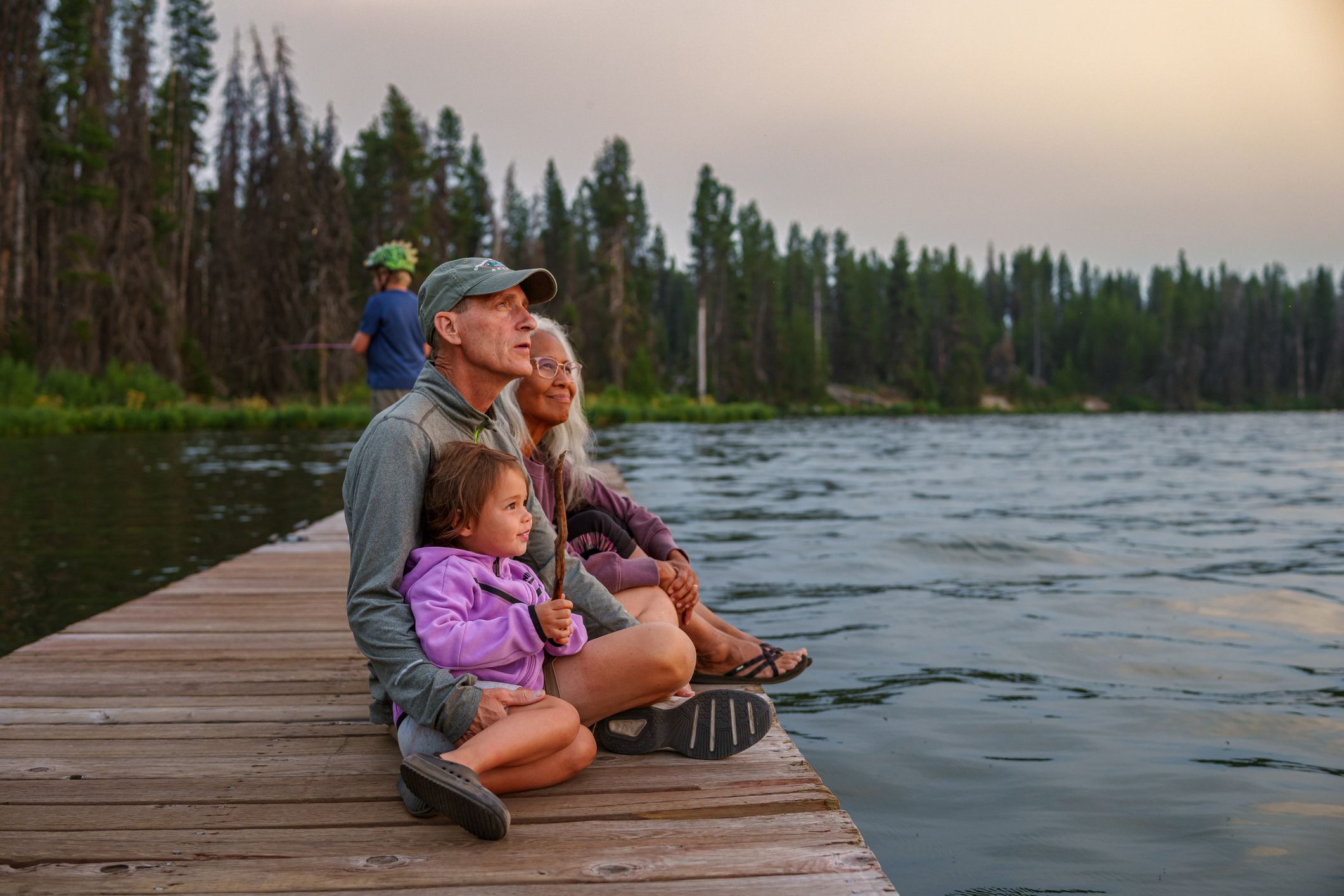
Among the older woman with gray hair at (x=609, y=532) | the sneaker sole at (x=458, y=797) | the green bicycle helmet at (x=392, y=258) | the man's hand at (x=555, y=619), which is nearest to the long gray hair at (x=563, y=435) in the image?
the older woman with gray hair at (x=609, y=532)

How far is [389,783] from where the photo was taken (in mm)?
2818

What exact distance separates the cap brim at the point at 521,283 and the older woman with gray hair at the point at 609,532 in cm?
75

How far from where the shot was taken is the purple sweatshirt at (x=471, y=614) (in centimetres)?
257

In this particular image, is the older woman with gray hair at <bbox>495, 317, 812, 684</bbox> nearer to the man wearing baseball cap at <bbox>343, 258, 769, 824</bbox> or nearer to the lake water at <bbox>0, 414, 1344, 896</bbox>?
the man wearing baseball cap at <bbox>343, 258, 769, 824</bbox>

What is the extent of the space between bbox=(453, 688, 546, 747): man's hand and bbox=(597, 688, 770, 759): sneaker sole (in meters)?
0.47

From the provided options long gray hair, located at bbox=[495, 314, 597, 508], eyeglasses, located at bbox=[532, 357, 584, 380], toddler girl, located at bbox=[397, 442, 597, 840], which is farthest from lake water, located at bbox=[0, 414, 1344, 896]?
eyeglasses, located at bbox=[532, 357, 584, 380]

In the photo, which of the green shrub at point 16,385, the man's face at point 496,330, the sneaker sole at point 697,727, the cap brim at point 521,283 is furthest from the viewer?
the green shrub at point 16,385

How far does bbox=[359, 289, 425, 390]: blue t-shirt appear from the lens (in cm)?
699

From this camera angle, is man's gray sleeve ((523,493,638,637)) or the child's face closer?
the child's face

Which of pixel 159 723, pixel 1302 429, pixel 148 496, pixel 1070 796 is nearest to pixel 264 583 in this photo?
pixel 159 723

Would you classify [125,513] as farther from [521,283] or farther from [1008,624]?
[521,283]

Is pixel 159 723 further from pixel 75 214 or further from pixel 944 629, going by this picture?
pixel 75 214

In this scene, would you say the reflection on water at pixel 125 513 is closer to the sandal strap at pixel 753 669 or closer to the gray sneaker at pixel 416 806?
the sandal strap at pixel 753 669

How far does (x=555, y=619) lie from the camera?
2.58m
